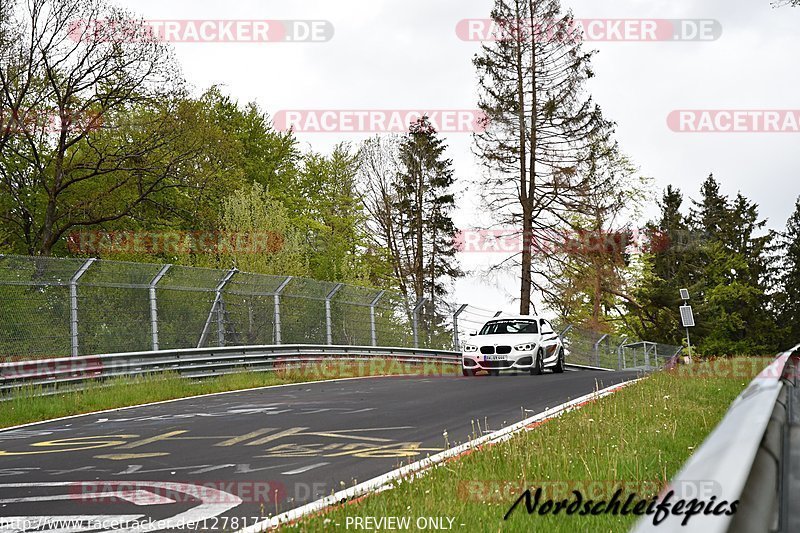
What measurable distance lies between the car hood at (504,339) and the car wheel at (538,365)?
15.8 inches

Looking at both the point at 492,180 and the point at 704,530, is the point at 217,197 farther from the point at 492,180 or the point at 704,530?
the point at 704,530

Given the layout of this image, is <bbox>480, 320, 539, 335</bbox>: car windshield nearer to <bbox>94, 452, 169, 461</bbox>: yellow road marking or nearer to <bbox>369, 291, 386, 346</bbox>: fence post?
<bbox>369, 291, 386, 346</bbox>: fence post

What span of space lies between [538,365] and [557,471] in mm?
16084

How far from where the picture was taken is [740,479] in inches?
67.8

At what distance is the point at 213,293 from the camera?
19.7 meters

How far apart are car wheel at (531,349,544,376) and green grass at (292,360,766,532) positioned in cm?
1148

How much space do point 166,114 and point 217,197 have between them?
4878mm

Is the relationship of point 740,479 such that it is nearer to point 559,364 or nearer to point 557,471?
point 557,471

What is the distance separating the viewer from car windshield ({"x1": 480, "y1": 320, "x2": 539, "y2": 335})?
74.0 ft

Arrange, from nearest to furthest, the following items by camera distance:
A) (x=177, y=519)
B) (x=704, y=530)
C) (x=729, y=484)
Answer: (x=704, y=530)
(x=729, y=484)
(x=177, y=519)

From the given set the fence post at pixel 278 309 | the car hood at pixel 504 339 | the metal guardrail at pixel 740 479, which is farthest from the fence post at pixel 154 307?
the metal guardrail at pixel 740 479

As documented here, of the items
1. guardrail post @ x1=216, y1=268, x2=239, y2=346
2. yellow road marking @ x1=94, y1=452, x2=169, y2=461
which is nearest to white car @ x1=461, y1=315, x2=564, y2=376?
guardrail post @ x1=216, y1=268, x2=239, y2=346

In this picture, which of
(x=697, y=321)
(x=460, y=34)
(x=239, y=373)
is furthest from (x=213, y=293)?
(x=697, y=321)

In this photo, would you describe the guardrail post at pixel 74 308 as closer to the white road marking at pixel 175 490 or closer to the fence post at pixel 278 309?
the fence post at pixel 278 309
